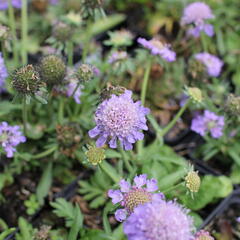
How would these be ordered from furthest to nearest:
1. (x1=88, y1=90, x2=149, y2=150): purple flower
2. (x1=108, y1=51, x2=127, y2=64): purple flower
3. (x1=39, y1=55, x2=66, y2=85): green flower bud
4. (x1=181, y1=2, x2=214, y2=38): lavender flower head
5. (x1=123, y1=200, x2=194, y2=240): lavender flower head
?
1. (x1=181, y1=2, x2=214, y2=38): lavender flower head
2. (x1=108, y1=51, x2=127, y2=64): purple flower
3. (x1=39, y1=55, x2=66, y2=85): green flower bud
4. (x1=88, y1=90, x2=149, y2=150): purple flower
5. (x1=123, y1=200, x2=194, y2=240): lavender flower head

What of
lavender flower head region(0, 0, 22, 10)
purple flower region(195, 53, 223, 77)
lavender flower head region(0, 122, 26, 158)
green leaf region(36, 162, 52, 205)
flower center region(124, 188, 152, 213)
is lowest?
green leaf region(36, 162, 52, 205)

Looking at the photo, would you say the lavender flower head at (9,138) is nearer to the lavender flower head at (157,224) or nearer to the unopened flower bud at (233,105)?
the lavender flower head at (157,224)

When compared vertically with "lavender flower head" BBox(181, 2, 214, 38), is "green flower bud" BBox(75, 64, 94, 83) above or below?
above

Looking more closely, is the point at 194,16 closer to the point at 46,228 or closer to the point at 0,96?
the point at 0,96

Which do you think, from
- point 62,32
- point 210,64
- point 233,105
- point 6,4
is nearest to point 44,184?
point 62,32

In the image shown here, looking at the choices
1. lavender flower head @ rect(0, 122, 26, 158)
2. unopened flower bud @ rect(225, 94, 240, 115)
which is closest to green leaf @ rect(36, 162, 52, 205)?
lavender flower head @ rect(0, 122, 26, 158)

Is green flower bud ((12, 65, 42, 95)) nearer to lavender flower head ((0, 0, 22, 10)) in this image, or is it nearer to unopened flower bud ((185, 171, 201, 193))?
unopened flower bud ((185, 171, 201, 193))

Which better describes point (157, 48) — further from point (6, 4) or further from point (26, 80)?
point (6, 4)

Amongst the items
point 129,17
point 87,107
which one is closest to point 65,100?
point 87,107
